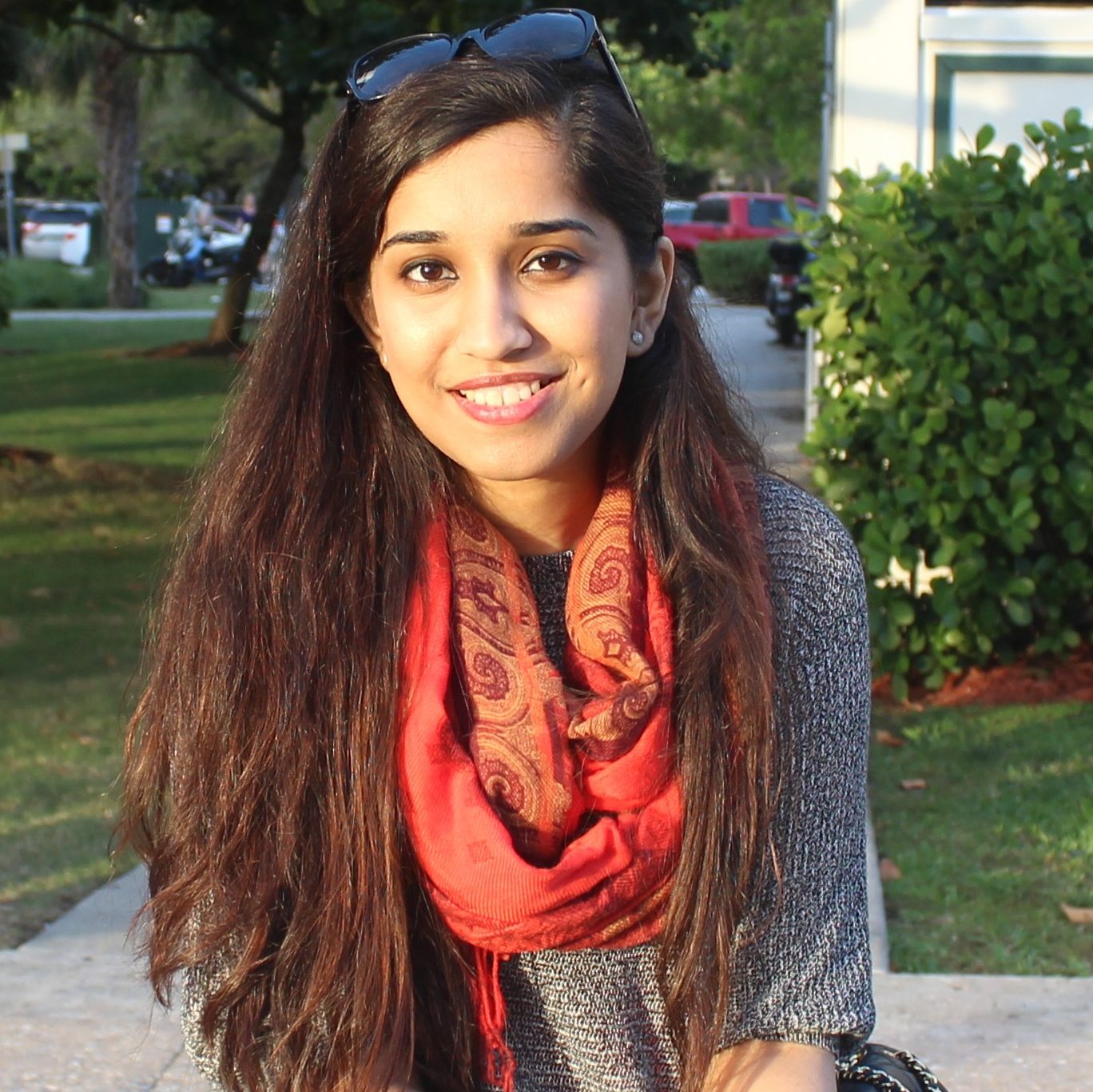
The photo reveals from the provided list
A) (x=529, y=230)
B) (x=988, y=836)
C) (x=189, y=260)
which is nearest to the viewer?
(x=529, y=230)

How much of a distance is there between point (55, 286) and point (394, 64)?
1218 inches

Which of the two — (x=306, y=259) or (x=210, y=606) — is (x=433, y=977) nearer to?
(x=210, y=606)

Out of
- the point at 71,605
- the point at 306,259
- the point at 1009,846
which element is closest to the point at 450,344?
the point at 306,259

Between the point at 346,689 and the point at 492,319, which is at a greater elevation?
the point at 492,319

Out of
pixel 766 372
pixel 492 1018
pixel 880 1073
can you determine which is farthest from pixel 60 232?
pixel 880 1073

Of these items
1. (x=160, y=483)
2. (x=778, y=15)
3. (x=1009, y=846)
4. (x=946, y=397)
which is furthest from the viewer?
(x=778, y=15)

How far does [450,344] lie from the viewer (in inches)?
77.2

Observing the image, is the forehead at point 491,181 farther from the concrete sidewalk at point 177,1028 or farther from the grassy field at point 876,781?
the concrete sidewalk at point 177,1028

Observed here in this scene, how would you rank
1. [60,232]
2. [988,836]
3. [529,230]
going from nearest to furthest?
[529,230], [988,836], [60,232]

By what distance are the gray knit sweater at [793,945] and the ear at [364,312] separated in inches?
21.5

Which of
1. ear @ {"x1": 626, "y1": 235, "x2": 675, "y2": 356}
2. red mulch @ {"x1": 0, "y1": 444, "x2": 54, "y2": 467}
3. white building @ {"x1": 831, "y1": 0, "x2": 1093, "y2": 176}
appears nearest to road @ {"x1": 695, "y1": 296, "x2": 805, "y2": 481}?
ear @ {"x1": 626, "y1": 235, "x2": 675, "y2": 356}

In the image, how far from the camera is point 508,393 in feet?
6.36

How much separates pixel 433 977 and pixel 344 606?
46 centimetres

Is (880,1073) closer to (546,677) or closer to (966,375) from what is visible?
(546,677)
